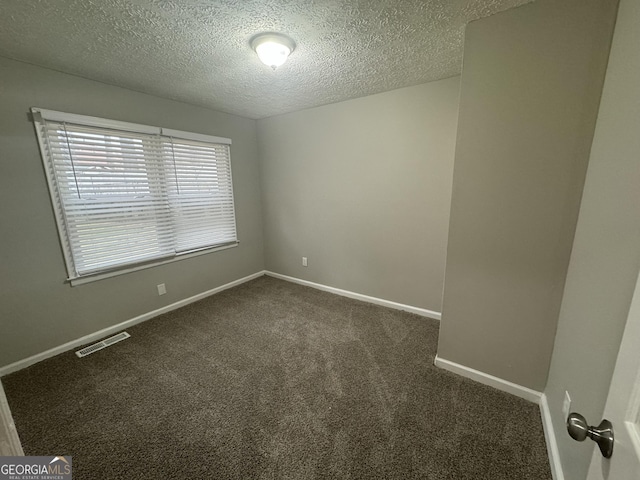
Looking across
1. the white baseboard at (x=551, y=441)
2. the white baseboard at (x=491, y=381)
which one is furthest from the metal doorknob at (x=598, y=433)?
the white baseboard at (x=491, y=381)

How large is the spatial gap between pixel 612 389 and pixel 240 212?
3.56m

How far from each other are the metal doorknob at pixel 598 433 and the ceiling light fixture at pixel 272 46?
212 centimetres

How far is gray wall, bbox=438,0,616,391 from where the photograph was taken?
1291 millimetres

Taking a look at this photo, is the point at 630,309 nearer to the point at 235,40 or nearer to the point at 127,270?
the point at 235,40

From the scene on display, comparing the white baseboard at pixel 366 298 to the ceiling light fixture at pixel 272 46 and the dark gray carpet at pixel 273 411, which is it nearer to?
the dark gray carpet at pixel 273 411

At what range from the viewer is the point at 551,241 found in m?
1.44

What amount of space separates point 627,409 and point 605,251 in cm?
77

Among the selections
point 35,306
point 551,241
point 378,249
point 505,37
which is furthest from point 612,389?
point 35,306

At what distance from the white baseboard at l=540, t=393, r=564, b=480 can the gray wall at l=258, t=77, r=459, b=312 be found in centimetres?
115

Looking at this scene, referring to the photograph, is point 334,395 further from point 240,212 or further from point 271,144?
point 271,144

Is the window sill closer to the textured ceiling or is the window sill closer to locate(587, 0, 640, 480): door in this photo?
the textured ceiling

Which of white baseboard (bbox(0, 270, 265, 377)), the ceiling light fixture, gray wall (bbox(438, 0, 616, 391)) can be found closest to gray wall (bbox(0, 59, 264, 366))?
white baseboard (bbox(0, 270, 265, 377))

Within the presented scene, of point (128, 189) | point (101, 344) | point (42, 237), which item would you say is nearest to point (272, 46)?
point (128, 189)

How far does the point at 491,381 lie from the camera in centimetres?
175
